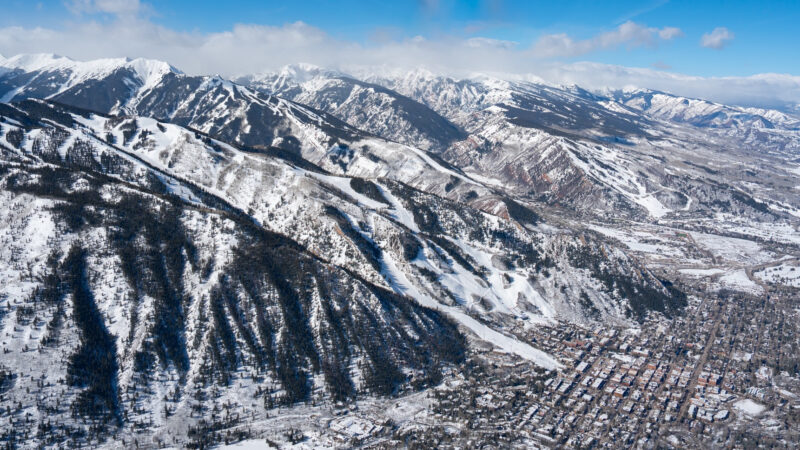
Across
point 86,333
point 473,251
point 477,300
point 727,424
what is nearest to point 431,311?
point 477,300

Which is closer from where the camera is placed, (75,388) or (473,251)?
A: (75,388)

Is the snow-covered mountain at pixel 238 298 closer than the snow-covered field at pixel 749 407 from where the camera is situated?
Yes

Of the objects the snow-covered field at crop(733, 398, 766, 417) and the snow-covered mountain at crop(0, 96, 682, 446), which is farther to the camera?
the snow-covered field at crop(733, 398, 766, 417)

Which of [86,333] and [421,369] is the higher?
[86,333]

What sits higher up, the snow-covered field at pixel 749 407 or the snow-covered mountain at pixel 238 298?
the snow-covered mountain at pixel 238 298

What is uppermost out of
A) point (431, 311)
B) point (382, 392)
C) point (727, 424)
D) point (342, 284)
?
point (342, 284)

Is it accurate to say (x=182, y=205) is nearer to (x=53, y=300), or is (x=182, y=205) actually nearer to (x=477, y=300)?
(x=53, y=300)

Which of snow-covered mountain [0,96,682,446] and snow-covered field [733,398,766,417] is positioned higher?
snow-covered mountain [0,96,682,446]

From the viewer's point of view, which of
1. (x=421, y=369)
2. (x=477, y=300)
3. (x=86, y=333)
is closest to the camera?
(x=86, y=333)

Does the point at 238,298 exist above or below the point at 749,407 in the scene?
above

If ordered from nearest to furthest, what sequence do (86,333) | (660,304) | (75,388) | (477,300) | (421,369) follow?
(75,388)
(86,333)
(421,369)
(477,300)
(660,304)

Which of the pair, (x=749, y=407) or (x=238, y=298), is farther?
(x=238, y=298)
